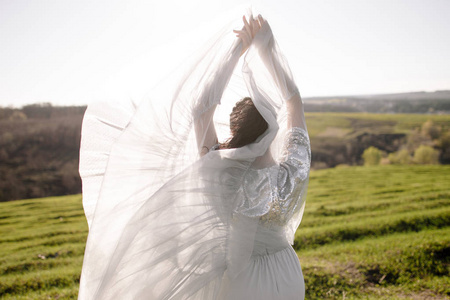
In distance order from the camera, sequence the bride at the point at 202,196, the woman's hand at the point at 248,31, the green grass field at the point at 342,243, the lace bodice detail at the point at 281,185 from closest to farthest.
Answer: the bride at the point at 202,196
the lace bodice detail at the point at 281,185
the woman's hand at the point at 248,31
the green grass field at the point at 342,243

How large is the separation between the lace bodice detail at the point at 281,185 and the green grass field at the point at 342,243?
107 inches

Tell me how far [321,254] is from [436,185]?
20.8ft

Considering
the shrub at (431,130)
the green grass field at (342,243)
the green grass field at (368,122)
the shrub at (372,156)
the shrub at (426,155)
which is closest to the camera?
the green grass field at (342,243)

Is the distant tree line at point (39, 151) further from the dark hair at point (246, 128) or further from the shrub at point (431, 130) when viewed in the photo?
the shrub at point (431, 130)

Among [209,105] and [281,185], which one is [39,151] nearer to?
[209,105]

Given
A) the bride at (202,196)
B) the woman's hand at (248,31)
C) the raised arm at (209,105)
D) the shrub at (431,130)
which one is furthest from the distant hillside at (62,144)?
the woman's hand at (248,31)

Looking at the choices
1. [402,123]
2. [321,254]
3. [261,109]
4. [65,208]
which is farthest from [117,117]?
[402,123]

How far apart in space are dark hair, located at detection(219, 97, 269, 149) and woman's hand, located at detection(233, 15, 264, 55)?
1.12 ft

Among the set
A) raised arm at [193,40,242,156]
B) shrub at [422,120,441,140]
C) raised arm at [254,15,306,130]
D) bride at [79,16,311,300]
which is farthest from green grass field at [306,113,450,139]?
raised arm at [193,40,242,156]

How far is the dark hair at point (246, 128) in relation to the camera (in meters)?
1.58

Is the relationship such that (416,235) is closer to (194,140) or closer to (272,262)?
(272,262)

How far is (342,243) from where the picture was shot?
18.2 ft

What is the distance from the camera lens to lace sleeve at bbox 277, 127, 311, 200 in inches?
63.2

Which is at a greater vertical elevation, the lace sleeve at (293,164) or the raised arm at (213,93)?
the raised arm at (213,93)
